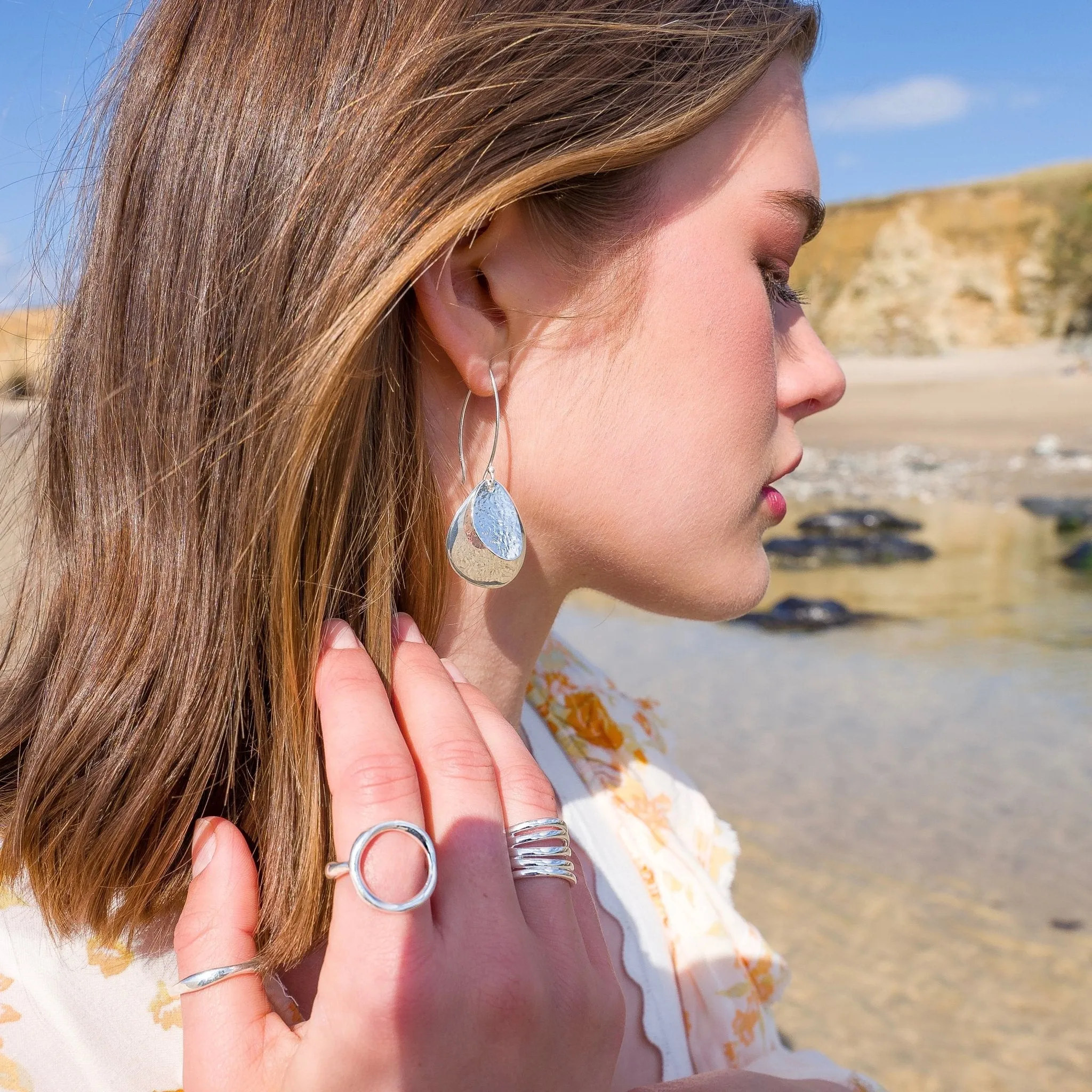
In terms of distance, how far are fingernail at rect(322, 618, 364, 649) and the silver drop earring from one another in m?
0.16

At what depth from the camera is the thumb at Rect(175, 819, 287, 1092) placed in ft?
3.18

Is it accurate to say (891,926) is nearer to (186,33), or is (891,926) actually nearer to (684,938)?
(684,938)

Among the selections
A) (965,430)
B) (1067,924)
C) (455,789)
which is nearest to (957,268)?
(965,430)

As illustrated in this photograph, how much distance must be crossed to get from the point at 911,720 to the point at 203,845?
5557 mm

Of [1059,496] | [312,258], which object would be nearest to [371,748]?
[312,258]

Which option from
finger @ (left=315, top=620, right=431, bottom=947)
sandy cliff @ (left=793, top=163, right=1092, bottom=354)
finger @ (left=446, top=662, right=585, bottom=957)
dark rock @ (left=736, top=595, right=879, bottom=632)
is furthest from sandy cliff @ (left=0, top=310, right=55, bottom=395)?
sandy cliff @ (left=793, top=163, right=1092, bottom=354)

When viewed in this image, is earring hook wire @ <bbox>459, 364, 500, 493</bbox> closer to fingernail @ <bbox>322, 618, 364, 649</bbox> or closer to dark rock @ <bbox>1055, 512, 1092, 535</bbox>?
fingernail @ <bbox>322, 618, 364, 649</bbox>

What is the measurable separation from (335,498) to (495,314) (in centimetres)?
32

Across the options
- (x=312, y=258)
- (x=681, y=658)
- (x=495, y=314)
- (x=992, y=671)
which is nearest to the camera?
(x=312, y=258)

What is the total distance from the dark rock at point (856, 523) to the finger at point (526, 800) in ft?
36.2

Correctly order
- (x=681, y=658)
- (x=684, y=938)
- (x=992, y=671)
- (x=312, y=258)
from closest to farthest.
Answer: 1. (x=312, y=258)
2. (x=684, y=938)
3. (x=992, y=671)
4. (x=681, y=658)

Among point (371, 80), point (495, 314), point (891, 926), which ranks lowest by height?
point (891, 926)

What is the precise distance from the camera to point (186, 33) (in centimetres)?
119

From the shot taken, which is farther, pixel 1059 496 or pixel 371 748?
pixel 1059 496
